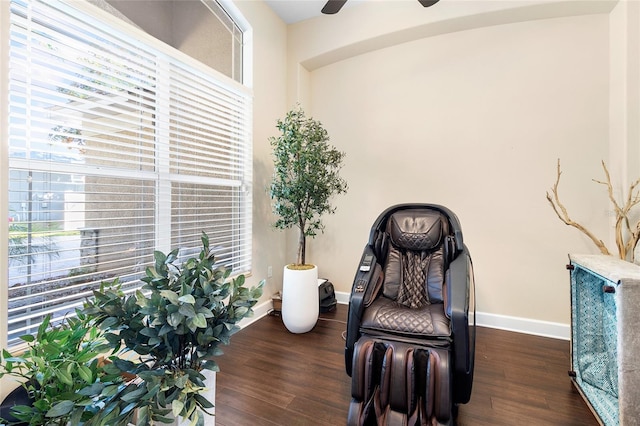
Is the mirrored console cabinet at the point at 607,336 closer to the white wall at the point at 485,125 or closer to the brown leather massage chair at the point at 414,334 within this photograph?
the brown leather massage chair at the point at 414,334

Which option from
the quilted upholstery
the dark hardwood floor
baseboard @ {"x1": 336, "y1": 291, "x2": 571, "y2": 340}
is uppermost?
the quilted upholstery

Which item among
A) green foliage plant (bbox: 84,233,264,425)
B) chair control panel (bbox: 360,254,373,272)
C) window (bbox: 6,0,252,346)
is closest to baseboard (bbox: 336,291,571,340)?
chair control panel (bbox: 360,254,373,272)

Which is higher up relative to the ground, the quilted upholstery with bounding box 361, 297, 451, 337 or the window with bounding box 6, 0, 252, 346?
the window with bounding box 6, 0, 252, 346

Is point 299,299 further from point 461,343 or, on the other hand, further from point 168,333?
point 168,333

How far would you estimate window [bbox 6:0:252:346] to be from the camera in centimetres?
147

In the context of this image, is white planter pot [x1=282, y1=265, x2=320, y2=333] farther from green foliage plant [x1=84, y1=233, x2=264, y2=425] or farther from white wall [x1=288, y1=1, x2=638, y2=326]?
green foliage plant [x1=84, y1=233, x2=264, y2=425]

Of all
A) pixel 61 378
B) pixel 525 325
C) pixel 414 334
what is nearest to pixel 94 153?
pixel 61 378

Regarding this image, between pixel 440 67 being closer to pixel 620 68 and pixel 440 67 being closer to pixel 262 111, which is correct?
pixel 620 68

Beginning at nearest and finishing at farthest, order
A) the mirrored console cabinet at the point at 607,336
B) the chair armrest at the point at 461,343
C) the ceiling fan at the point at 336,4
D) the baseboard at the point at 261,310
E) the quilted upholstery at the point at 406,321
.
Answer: the mirrored console cabinet at the point at 607,336
the chair armrest at the point at 461,343
the quilted upholstery at the point at 406,321
the ceiling fan at the point at 336,4
the baseboard at the point at 261,310

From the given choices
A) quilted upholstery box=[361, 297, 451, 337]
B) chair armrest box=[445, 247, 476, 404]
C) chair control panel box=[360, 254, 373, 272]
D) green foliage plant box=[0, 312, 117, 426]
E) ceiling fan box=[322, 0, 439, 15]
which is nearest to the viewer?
green foliage plant box=[0, 312, 117, 426]

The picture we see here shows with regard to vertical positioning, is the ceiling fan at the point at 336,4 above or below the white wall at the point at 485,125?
above

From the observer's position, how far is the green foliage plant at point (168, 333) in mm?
890

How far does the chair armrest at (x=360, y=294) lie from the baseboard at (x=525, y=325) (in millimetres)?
1580

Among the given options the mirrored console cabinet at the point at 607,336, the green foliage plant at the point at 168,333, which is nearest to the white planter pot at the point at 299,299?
the green foliage plant at the point at 168,333
